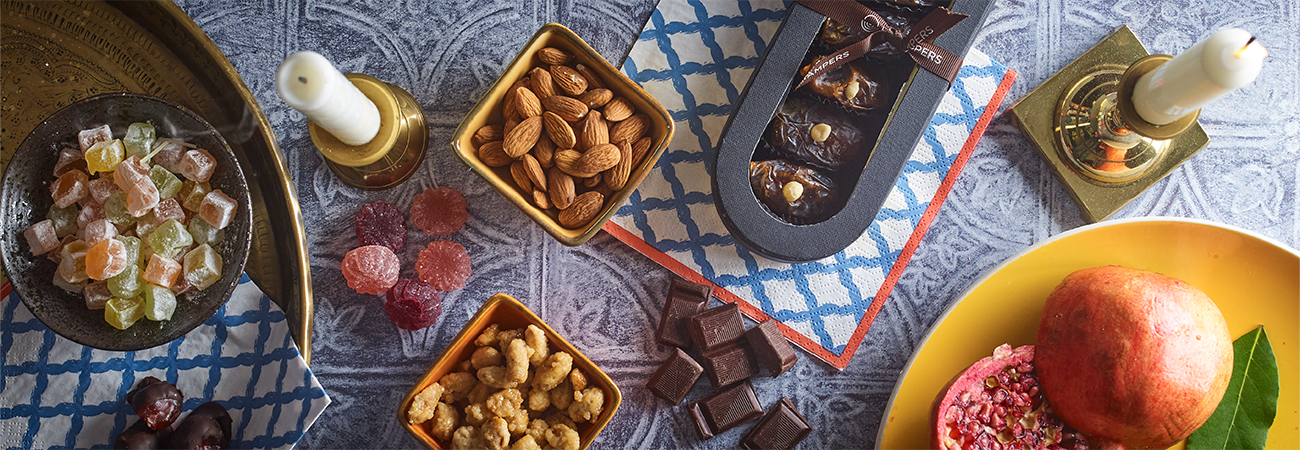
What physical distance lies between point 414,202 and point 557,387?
0.39 m

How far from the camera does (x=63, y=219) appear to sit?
0.87 m

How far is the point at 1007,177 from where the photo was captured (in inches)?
45.0

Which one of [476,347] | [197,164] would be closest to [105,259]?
[197,164]

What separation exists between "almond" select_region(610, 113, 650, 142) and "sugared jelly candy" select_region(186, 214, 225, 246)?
55 cm

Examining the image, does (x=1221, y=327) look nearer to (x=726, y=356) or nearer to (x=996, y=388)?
(x=996, y=388)

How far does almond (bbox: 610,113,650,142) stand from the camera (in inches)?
39.3

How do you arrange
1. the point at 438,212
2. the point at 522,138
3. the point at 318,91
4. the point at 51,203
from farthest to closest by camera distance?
the point at 438,212, the point at 522,138, the point at 51,203, the point at 318,91

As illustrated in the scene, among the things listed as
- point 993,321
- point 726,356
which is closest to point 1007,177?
point 993,321

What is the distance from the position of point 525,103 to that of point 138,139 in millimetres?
511

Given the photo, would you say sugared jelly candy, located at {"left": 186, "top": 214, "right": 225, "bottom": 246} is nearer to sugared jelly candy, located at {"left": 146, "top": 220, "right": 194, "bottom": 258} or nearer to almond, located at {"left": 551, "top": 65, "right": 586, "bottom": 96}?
sugared jelly candy, located at {"left": 146, "top": 220, "right": 194, "bottom": 258}

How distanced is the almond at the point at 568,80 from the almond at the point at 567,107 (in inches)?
0.6

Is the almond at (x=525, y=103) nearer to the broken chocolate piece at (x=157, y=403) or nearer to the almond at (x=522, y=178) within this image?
the almond at (x=522, y=178)

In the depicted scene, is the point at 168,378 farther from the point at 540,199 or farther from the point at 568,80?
the point at 568,80

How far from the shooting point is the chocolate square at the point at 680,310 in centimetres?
109
